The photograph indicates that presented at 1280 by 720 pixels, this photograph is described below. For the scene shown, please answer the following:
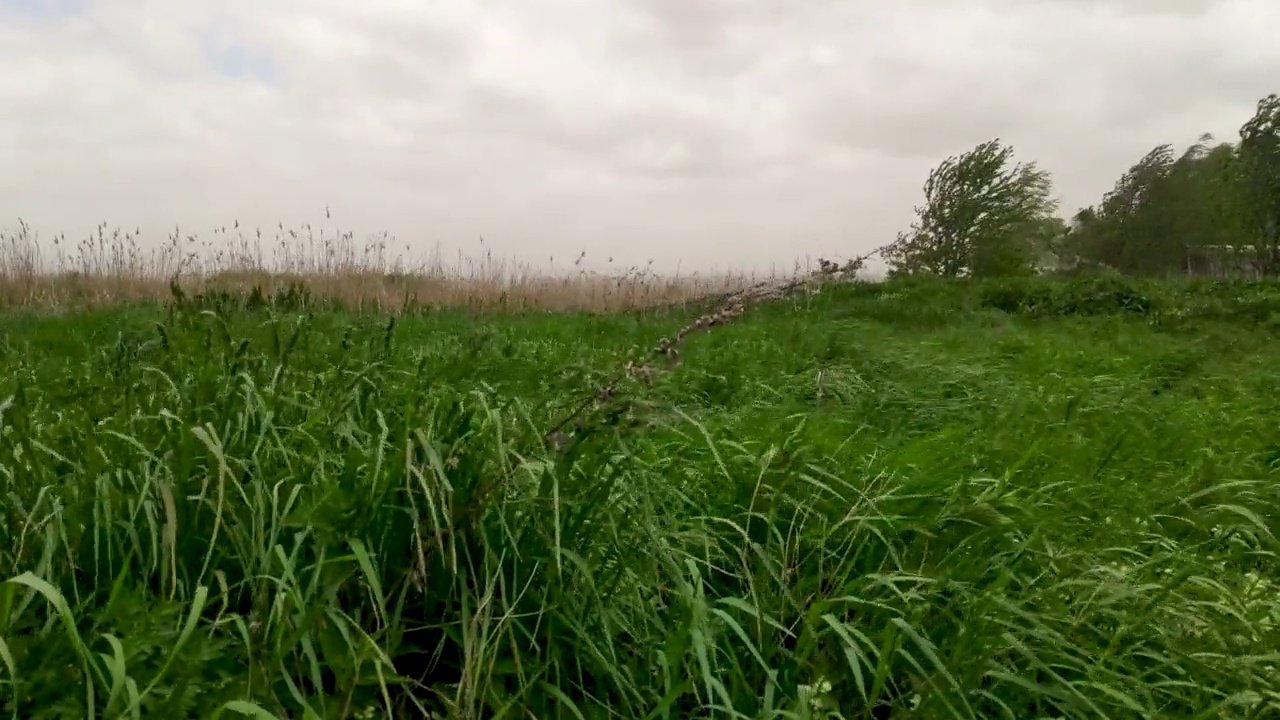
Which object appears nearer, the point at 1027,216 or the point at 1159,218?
the point at 1027,216

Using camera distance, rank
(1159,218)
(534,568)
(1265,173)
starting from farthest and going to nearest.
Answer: (1159,218), (1265,173), (534,568)

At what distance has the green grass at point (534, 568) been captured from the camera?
120 cm

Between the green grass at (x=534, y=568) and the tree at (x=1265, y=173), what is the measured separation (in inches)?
684


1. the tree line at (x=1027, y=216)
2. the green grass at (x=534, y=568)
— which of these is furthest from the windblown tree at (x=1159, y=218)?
the green grass at (x=534, y=568)

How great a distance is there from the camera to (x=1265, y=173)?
1534 cm

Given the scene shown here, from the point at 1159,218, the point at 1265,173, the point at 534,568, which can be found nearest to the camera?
the point at 534,568

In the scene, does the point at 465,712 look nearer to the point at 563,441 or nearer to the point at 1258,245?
the point at 563,441

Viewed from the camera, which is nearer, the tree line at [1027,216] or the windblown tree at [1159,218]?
the tree line at [1027,216]

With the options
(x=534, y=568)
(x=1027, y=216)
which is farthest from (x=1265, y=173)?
(x=534, y=568)

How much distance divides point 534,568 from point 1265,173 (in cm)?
1946

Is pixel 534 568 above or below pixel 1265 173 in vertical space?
below

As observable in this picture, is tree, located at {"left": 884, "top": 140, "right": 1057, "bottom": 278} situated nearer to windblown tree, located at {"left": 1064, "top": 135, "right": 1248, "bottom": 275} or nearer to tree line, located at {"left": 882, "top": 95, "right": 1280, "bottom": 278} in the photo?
tree line, located at {"left": 882, "top": 95, "right": 1280, "bottom": 278}

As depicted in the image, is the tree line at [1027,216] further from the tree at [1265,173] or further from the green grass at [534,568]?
the green grass at [534,568]

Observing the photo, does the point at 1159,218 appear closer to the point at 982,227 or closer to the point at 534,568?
the point at 982,227
